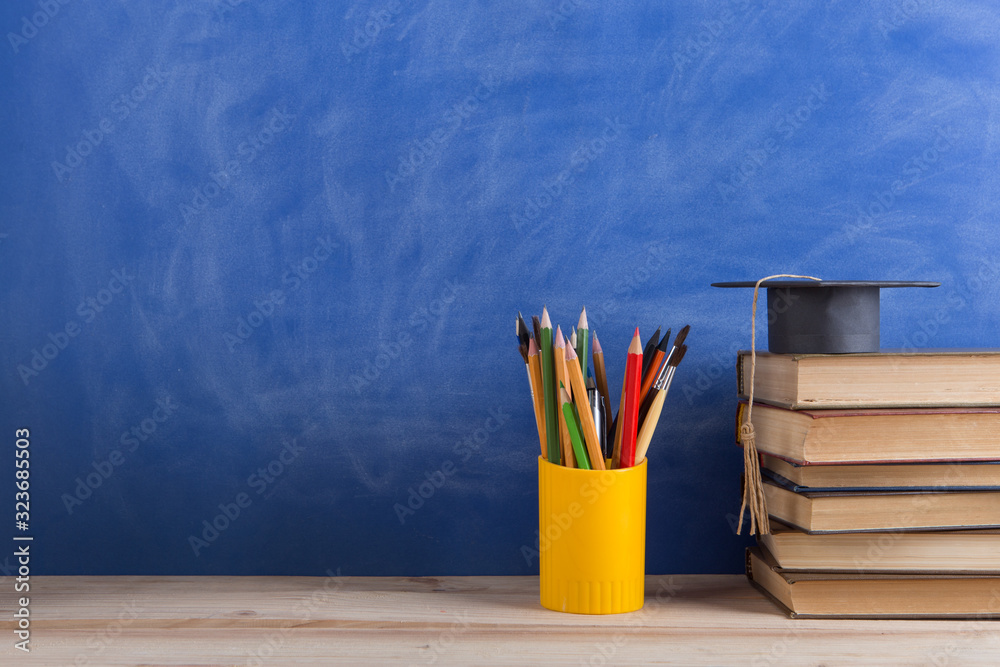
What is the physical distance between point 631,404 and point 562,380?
0.22 ft

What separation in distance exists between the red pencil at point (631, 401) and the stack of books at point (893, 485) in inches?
5.2

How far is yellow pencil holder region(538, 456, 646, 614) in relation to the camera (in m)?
0.67

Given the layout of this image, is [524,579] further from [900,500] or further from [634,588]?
[900,500]

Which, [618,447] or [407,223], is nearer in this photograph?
[618,447]

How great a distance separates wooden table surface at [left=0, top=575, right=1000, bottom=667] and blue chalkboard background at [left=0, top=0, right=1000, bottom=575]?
0.28 ft

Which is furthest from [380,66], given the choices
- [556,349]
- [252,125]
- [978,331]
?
[978,331]

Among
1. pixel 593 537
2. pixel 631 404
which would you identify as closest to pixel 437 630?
pixel 593 537

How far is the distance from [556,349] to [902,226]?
0.44 metres

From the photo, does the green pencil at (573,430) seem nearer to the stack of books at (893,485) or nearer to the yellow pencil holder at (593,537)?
the yellow pencil holder at (593,537)

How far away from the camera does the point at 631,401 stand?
67 centimetres

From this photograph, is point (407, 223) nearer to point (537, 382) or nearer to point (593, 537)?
point (537, 382)

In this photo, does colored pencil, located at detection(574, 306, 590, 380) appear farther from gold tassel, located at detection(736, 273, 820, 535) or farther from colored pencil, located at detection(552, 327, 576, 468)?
gold tassel, located at detection(736, 273, 820, 535)

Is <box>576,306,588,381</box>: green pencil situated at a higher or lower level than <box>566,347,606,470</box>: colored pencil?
higher

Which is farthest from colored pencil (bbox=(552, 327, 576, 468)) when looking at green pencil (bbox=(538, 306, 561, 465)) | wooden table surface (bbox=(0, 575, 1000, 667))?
wooden table surface (bbox=(0, 575, 1000, 667))
